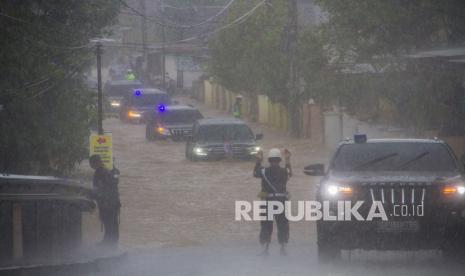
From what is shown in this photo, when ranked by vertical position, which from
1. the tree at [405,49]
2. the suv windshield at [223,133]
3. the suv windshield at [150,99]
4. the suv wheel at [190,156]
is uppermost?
the tree at [405,49]

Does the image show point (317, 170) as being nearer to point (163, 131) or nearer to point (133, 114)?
point (163, 131)

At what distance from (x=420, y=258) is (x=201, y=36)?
68113 mm

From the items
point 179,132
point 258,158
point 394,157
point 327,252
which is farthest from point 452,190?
Answer: point 179,132

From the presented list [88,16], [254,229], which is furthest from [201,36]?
[254,229]

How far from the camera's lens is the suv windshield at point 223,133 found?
35656 mm

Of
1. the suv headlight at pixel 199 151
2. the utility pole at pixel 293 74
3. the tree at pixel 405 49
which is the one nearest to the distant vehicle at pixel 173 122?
the utility pole at pixel 293 74

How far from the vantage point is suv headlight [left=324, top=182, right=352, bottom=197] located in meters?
13.5

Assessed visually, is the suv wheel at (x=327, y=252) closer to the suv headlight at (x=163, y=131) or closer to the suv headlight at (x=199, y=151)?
the suv headlight at (x=199, y=151)

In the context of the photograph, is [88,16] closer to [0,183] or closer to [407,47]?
[407,47]

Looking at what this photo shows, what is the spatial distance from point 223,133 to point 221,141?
13.8 inches

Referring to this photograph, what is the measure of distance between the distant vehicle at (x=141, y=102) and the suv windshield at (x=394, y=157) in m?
41.0

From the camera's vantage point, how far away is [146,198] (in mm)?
26281

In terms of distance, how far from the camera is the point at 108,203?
16.2 m

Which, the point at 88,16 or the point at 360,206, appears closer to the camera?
the point at 360,206
